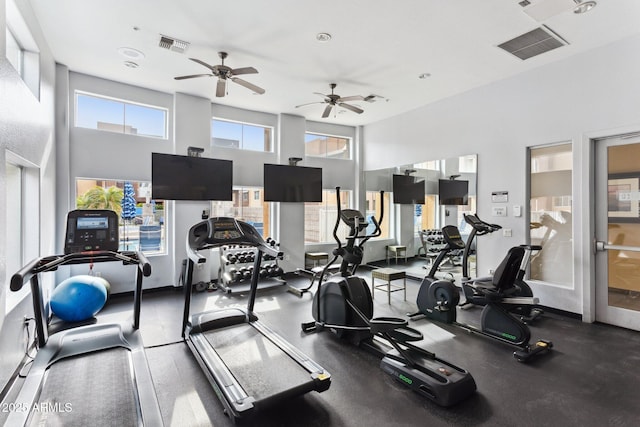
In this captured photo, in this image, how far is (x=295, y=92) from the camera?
614cm

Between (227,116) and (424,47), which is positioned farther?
(227,116)

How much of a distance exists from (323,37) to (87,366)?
4473 millimetres

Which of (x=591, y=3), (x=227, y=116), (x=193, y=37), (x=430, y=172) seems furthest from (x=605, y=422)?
(x=227, y=116)

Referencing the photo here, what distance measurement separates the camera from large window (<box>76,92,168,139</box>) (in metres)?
5.53

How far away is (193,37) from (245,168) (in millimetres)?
3195

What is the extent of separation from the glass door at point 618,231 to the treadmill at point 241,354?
4160 millimetres

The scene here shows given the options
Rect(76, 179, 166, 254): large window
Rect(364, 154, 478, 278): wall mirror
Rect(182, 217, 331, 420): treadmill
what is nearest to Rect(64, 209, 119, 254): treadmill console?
Rect(182, 217, 331, 420): treadmill

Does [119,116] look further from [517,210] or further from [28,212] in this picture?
[517,210]

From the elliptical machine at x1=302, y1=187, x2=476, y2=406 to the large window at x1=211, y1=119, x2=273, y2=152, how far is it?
3.80 m

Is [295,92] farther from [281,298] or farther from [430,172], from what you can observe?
[281,298]

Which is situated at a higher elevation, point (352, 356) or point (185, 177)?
point (185, 177)

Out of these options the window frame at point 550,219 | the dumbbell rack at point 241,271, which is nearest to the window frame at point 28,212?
the dumbbell rack at point 241,271

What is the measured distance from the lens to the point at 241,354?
10.5 feet

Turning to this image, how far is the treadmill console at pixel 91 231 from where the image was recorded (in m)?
3.62
